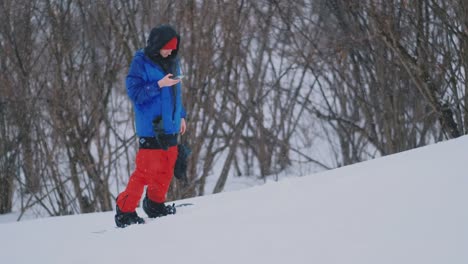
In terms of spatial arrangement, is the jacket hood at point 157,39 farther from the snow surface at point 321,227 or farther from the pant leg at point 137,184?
the snow surface at point 321,227

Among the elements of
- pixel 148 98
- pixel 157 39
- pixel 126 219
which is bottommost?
pixel 126 219

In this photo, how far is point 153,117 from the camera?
14.4 feet

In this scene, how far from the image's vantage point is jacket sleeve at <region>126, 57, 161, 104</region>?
424 centimetres

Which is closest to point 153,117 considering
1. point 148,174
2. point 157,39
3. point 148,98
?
point 148,98

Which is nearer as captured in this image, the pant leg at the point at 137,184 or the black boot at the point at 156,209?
the pant leg at the point at 137,184

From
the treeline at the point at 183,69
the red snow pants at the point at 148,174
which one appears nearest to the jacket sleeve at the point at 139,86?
the red snow pants at the point at 148,174

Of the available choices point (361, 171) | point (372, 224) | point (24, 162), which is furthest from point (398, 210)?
point (24, 162)

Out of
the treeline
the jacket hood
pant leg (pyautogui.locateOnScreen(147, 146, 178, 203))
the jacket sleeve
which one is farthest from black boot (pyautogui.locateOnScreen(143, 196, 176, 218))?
the treeline

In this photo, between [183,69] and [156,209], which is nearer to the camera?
[156,209]

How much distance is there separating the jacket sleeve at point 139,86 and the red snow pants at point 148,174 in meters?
0.40

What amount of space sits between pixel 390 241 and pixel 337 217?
1.44 ft

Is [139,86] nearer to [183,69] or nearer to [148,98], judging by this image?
[148,98]

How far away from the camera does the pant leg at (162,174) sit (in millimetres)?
4430

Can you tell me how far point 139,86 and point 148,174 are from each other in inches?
25.6
